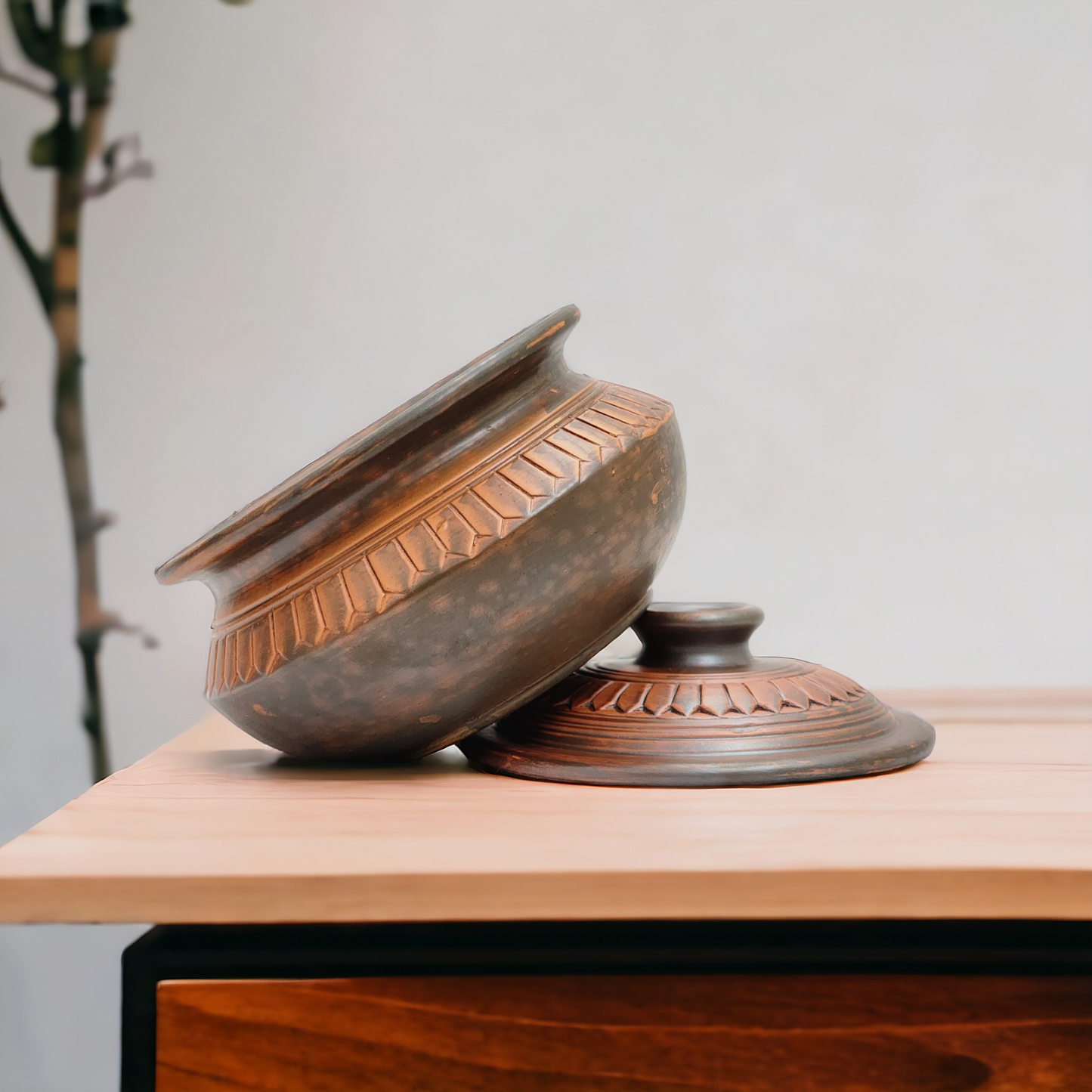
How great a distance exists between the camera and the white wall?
42.7 inches

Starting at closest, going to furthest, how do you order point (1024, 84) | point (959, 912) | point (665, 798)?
point (959, 912) < point (665, 798) < point (1024, 84)

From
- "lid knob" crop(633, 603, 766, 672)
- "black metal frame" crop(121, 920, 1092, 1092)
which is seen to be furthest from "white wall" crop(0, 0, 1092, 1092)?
"black metal frame" crop(121, 920, 1092, 1092)

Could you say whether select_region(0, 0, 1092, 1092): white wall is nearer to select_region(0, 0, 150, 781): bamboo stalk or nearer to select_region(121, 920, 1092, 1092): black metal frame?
select_region(0, 0, 150, 781): bamboo stalk

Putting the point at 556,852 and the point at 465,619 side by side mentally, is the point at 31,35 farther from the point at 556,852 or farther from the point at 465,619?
the point at 556,852

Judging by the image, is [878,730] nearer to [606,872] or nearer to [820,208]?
Answer: [606,872]

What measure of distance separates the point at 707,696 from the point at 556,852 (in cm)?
21

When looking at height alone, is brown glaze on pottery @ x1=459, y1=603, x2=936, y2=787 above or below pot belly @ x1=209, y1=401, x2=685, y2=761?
below

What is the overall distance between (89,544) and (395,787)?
2.19ft

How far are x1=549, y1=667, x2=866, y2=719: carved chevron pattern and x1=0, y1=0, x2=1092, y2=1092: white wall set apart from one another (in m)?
0.44

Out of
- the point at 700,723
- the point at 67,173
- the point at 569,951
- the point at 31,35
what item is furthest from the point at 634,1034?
the point at 31,35

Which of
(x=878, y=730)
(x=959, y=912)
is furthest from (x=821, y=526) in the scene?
(x=959, y=912)

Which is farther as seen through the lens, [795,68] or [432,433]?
[795,68]

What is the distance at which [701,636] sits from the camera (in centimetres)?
69

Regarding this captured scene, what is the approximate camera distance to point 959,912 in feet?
1.40
